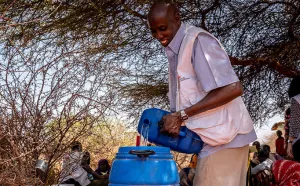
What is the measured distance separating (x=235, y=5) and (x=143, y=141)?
412 cm

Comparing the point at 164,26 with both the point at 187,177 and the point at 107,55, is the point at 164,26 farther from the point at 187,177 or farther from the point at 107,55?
the point at 107,55

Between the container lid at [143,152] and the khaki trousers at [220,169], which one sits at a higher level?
the container lid at [143,152]

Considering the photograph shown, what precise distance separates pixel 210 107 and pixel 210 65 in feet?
0.65

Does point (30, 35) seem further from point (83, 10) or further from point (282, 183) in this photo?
point (282, 183)

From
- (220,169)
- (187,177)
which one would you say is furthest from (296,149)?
(220,169)

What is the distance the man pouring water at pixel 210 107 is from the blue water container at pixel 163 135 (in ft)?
0.14

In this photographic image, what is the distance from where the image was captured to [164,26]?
8.47 ft

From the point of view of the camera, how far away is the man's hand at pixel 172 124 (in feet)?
7.68

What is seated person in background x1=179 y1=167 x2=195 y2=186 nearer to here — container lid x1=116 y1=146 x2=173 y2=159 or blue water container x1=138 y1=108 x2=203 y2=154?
blue water container x1=138 y1=108 x2=203 y2=154

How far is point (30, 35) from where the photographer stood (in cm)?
477

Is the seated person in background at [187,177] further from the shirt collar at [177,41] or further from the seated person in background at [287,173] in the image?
the shirt collar at [177,41]

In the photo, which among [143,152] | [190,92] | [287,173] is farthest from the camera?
[287,173]

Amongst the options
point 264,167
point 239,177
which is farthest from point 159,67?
point 239,177

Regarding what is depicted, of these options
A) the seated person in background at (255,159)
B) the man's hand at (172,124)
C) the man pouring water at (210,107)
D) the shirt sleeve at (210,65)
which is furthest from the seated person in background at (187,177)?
the seated person in background at (255,159)
